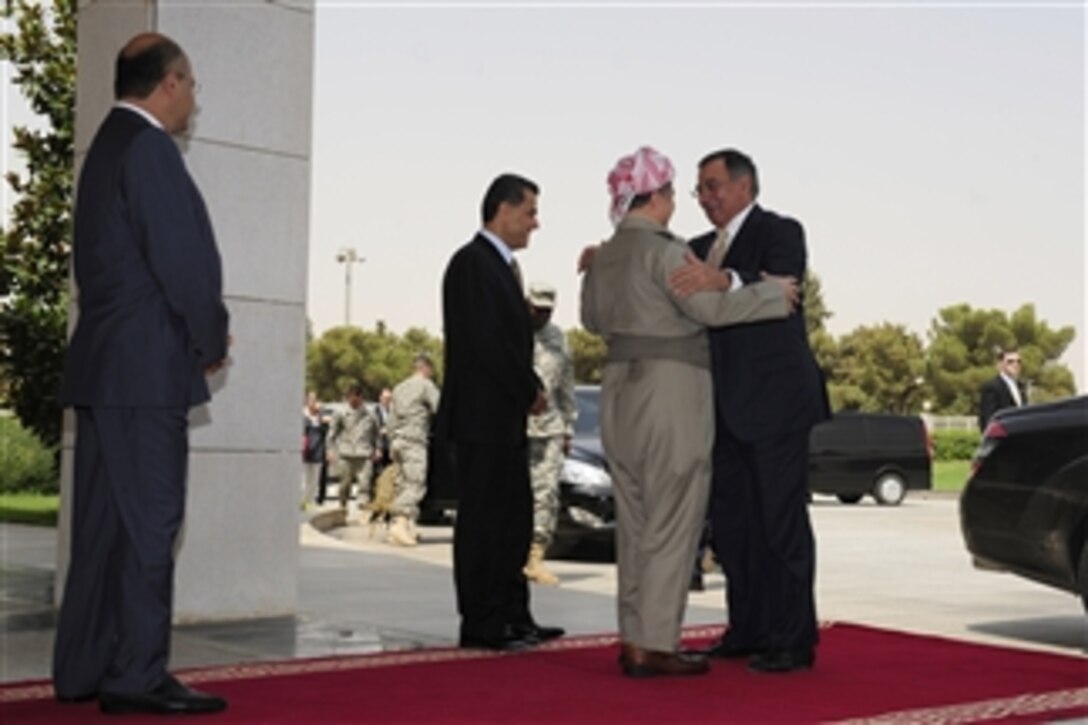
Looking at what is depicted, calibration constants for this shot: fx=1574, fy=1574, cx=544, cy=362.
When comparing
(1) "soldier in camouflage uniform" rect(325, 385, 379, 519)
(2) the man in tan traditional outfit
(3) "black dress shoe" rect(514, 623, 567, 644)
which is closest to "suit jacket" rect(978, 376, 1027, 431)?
(1) "soldier in camouflage uniform" rect(325, 385, 379, 519)

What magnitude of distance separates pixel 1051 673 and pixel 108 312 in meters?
3.81

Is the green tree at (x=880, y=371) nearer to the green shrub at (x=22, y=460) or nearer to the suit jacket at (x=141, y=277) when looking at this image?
the green shrub at (x=22, y=460)

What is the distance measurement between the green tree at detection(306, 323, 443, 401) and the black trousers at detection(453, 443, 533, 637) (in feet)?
245

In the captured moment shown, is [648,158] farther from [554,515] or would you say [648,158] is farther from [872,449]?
[872,449]

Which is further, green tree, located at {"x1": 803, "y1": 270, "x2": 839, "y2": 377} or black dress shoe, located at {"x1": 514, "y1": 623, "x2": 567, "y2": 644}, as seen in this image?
green tree, located at {"x1": 803, "y1": 270, "x2": 839, "y2": 377}

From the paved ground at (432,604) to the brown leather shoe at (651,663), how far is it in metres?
1.27

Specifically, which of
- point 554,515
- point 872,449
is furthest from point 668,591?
point 872,449

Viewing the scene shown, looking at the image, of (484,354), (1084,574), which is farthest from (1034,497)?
(484,354)

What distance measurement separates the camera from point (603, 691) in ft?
17.7

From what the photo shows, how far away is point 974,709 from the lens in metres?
5.14

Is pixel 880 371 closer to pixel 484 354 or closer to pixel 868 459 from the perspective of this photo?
pixel 868 459

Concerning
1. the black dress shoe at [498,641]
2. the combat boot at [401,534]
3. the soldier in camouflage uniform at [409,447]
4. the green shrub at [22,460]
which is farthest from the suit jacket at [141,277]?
the green shrub at [22,460]

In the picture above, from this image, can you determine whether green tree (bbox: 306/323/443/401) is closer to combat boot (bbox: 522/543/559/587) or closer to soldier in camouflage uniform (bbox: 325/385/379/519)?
soldier in camouflage uniform (bbox: 325/385/379/519)

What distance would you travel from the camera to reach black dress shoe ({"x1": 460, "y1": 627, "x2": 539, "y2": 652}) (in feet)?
21.3
